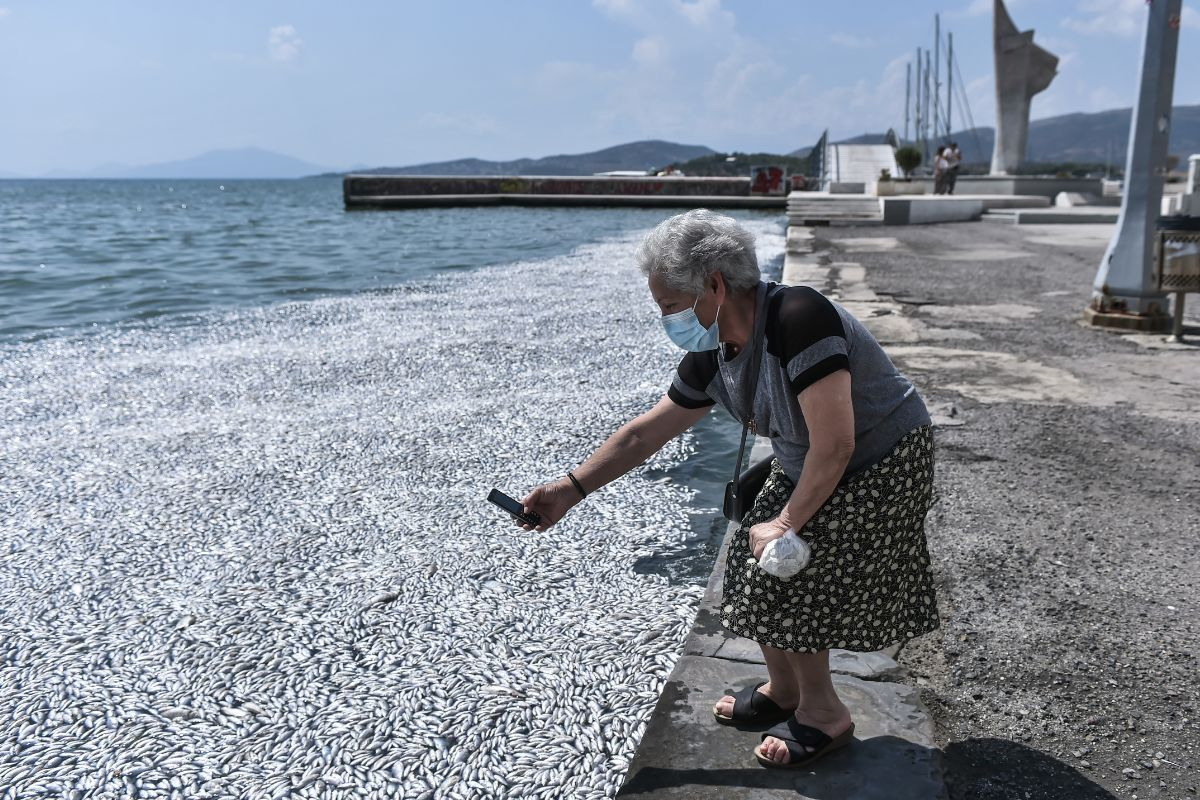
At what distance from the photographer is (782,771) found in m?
2.23

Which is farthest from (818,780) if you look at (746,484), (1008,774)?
(746,484)

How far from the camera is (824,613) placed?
2115 mm

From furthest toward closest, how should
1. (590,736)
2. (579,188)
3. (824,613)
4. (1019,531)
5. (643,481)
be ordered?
1. (579,188)
2. (643,481)
3. (1019,531)
4. (590,736)
5. (824,613)

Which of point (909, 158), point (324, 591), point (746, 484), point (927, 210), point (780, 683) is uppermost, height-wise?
point (909, 158)

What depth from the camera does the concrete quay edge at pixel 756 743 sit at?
2.17m

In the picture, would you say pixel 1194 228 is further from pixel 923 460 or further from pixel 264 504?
pixel 264 504

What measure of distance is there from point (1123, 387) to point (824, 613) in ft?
15.4

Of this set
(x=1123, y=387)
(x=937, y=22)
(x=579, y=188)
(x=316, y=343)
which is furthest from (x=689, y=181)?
(x=1123, y=387)

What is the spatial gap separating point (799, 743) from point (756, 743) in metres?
0.16

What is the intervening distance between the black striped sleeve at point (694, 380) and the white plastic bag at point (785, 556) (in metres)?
0.49

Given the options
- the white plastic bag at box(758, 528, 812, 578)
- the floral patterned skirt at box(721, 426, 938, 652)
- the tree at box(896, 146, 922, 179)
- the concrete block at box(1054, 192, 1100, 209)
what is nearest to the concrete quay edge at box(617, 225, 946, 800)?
the floral patterned skirt at box(721, 426, 938, 652)

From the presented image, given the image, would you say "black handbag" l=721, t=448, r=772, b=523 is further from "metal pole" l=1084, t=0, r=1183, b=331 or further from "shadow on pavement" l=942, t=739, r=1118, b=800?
"metal pole" l=1084, t=0, r=1183, b=331

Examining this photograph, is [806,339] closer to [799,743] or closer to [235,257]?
[799,743]

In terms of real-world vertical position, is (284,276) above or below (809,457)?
below
